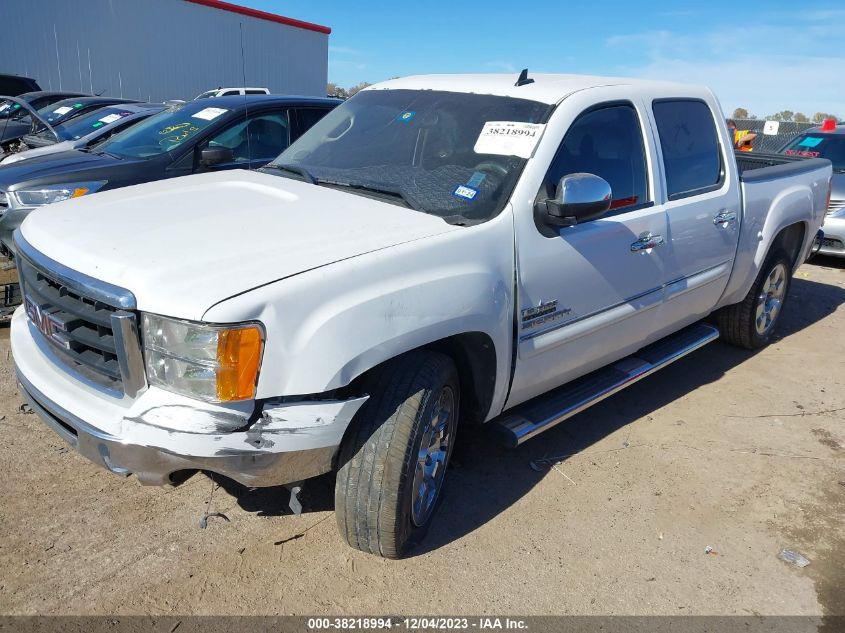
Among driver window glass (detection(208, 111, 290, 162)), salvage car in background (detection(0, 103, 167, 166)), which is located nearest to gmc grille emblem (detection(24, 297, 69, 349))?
driver window glass (detection(208, 111, 290, 162))

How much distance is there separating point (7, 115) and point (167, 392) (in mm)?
9748

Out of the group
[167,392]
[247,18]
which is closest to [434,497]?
[167,392]

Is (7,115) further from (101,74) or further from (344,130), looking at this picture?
(101,74)

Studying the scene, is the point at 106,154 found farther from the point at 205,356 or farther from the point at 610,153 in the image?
the point at 205,356

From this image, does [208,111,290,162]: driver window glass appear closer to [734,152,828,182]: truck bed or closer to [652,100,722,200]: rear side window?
[652,100,722,200]: rear side window

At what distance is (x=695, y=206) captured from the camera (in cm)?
402

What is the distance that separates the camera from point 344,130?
152 inches

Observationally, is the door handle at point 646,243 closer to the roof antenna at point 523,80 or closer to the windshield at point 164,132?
the roof antenna at point 523,80

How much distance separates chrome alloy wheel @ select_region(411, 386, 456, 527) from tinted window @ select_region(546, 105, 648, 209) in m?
1.10

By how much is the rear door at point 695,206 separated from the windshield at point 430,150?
110cm

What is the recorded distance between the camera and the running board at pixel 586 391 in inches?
125

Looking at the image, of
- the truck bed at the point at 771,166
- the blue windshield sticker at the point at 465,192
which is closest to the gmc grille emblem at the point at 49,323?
the blue windshield sticker at the point at 465,192

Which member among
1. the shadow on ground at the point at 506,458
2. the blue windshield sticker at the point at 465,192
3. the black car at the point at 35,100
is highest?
the blue windshield sticker at the point at 465,192

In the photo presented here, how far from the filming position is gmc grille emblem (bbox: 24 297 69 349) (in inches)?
101
